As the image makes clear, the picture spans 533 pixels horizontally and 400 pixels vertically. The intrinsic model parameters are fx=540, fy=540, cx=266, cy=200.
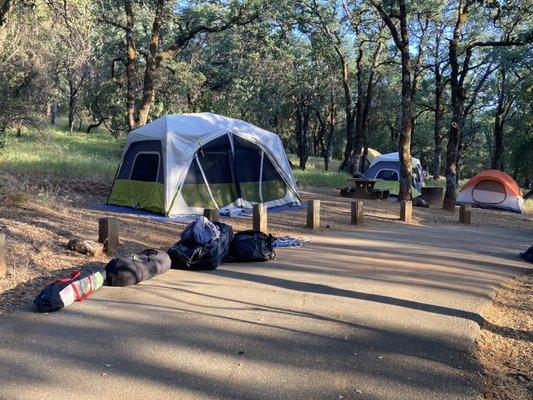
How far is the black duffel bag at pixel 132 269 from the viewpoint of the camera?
19.0ft

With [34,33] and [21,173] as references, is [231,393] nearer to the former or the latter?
[34,33]

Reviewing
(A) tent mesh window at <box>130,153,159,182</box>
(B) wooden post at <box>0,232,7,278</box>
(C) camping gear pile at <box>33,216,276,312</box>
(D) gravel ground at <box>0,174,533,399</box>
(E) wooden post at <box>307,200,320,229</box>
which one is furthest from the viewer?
(A) tent mesh window at <box>130,153,159,182</box>

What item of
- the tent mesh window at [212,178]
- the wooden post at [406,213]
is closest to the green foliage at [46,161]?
the tent mesh window at [212,178]

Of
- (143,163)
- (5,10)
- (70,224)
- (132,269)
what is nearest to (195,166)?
(143,163)

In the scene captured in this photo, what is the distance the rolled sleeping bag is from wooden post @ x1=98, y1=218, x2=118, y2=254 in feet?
5.71

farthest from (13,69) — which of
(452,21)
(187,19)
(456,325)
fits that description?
(452,21)

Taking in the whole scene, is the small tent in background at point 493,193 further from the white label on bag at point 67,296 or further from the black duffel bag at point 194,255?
the white label on bag at point 67,296

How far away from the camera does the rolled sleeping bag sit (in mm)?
4934

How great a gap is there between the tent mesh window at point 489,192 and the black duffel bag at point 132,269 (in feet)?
59.8

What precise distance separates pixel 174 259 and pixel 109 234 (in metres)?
1.16

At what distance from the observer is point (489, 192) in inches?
850

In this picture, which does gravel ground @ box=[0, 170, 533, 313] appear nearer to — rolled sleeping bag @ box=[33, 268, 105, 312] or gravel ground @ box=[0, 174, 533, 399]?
gravel ground @ box=[0, 174, 533, 399]

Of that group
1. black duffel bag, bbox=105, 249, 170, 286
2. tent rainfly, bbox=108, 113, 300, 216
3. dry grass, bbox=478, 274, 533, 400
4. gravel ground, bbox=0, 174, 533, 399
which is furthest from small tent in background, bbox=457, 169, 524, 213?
black duffel bag, bbox=105, 249, 170, 286

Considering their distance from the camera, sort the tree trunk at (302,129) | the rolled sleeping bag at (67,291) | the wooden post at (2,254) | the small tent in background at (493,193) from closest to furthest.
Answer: the rolled sleeping bag at (67,291), the wooden post at (2,254), the small tent in background at (493,193), the tree trunk at (302,129)
